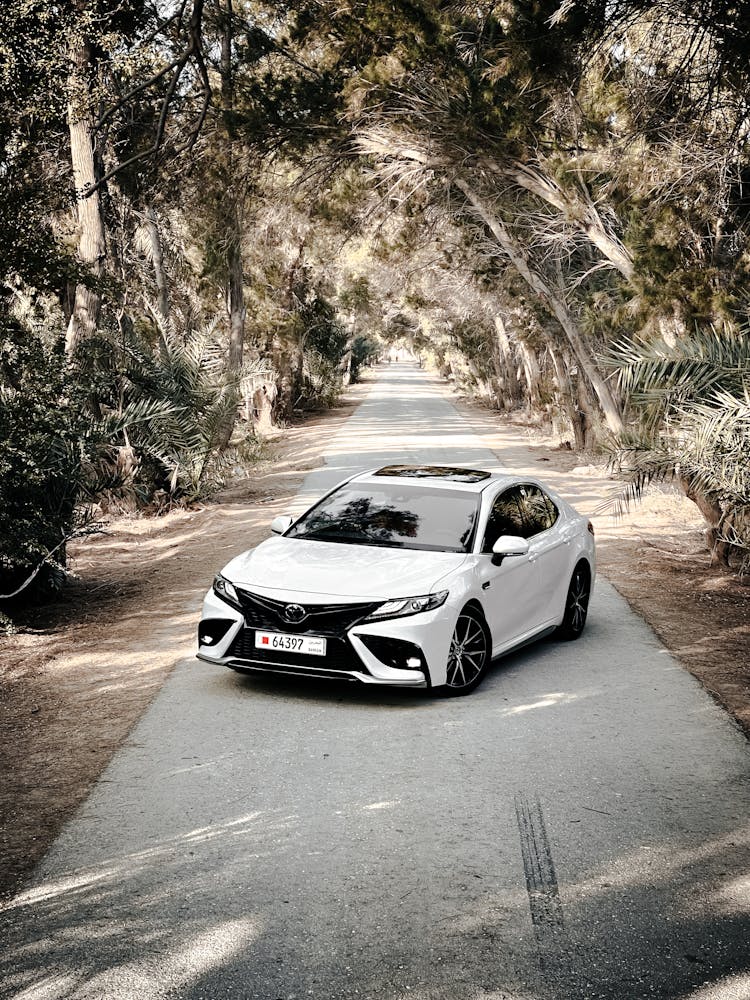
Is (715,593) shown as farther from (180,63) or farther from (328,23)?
(328,23)

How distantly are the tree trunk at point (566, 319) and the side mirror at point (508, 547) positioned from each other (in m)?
15.4

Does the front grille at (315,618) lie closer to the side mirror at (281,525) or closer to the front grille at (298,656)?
the front grille at (298,656)

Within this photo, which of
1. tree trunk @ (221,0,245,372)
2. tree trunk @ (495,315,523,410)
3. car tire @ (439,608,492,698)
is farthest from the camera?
tree trunk @ (495,315,523,410)

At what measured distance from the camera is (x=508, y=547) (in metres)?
8.66

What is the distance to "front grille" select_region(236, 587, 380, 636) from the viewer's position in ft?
25.6

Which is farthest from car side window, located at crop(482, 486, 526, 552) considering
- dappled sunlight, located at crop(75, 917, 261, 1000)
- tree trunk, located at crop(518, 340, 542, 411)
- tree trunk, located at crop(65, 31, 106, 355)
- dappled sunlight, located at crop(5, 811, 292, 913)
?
tree trunk, located at crop(518, 340, 542, 411)

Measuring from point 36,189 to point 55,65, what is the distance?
206 centimetres

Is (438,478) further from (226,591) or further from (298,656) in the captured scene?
(298,656)

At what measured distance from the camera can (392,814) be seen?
597cm

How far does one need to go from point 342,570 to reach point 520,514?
6.49ft

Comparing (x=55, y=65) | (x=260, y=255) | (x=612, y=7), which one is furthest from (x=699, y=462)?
(x=260, y=255)

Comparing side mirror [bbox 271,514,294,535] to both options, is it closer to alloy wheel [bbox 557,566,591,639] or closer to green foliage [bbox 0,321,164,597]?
green foliage [bbox 0,321,164,597]

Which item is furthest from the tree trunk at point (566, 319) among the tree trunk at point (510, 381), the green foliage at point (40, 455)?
the tree trunk at point (510, 381)

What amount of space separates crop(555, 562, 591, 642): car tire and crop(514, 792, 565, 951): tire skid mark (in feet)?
13.0
